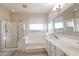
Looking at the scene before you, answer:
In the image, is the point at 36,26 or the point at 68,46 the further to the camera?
the point at 36,26

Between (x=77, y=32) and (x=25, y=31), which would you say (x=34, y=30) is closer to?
(x=25, y=31)

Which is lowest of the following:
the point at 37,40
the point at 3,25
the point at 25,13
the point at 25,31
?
the point at 37,40

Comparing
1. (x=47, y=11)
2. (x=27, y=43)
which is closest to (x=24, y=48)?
(x=27, y=43)

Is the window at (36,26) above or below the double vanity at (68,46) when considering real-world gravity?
above

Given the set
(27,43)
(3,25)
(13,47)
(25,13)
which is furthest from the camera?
(27,43)

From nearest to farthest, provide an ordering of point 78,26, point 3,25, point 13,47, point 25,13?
point 78,26 → point 25,13 → point 13,47 → point 3,25

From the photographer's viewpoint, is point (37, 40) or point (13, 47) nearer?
point (13, 47)

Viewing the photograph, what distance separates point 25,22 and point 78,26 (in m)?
1.61

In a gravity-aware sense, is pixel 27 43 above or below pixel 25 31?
below

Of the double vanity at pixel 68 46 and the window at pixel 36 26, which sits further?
the window at pixel 36 26

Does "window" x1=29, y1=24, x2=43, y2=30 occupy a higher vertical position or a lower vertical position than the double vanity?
higher

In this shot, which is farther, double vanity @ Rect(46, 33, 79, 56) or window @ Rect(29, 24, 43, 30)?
window @ Rect(29, 24, 43, 30)

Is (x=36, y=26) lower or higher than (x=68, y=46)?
higher

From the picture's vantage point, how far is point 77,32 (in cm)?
159
